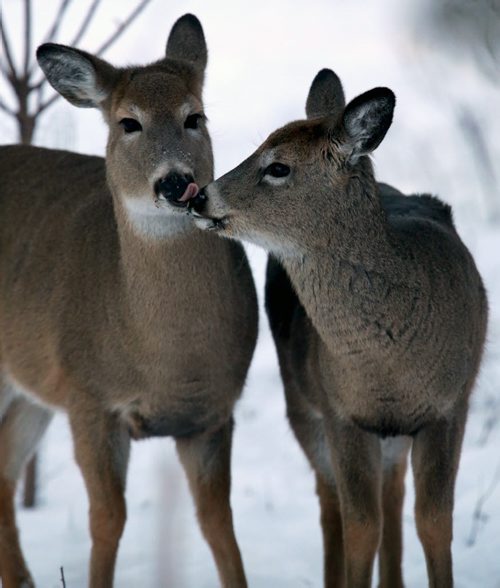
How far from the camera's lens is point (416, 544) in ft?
28.2

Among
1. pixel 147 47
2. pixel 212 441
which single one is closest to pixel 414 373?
pixel 212 441

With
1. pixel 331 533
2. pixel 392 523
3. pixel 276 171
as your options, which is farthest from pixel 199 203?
pixel 392 523

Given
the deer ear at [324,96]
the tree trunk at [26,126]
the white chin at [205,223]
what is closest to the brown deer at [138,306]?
the white chin at [205,223]

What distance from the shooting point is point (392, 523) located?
7.79 m

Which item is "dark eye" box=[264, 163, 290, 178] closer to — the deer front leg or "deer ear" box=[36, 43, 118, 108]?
"deer ear" box=[36, 43, 118, 108]

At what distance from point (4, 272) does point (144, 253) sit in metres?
1.36

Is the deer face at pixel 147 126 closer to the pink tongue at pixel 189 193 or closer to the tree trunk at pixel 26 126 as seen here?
the pink tongue at pixel 189 193

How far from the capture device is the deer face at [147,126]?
675 centimetres

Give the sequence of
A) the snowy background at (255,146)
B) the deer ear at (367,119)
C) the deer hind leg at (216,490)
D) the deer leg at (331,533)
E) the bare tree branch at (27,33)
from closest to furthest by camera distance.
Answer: the deer ear at (367,119) < the deer hind leg at (216,490) < the deer leg at (331,533) < the snowy background at (255,146) < the bare tree branch at (27,33)

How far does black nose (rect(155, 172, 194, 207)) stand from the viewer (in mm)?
6590

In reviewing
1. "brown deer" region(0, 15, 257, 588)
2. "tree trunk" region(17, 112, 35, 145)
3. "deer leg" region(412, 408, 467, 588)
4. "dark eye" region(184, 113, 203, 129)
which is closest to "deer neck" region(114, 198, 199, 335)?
"brown deer" region(0, 15, 257, 588)

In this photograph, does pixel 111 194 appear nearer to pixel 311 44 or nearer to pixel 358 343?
pixel 358 343

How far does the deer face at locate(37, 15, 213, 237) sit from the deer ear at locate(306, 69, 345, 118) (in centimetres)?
57

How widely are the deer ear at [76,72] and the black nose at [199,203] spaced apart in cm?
112
